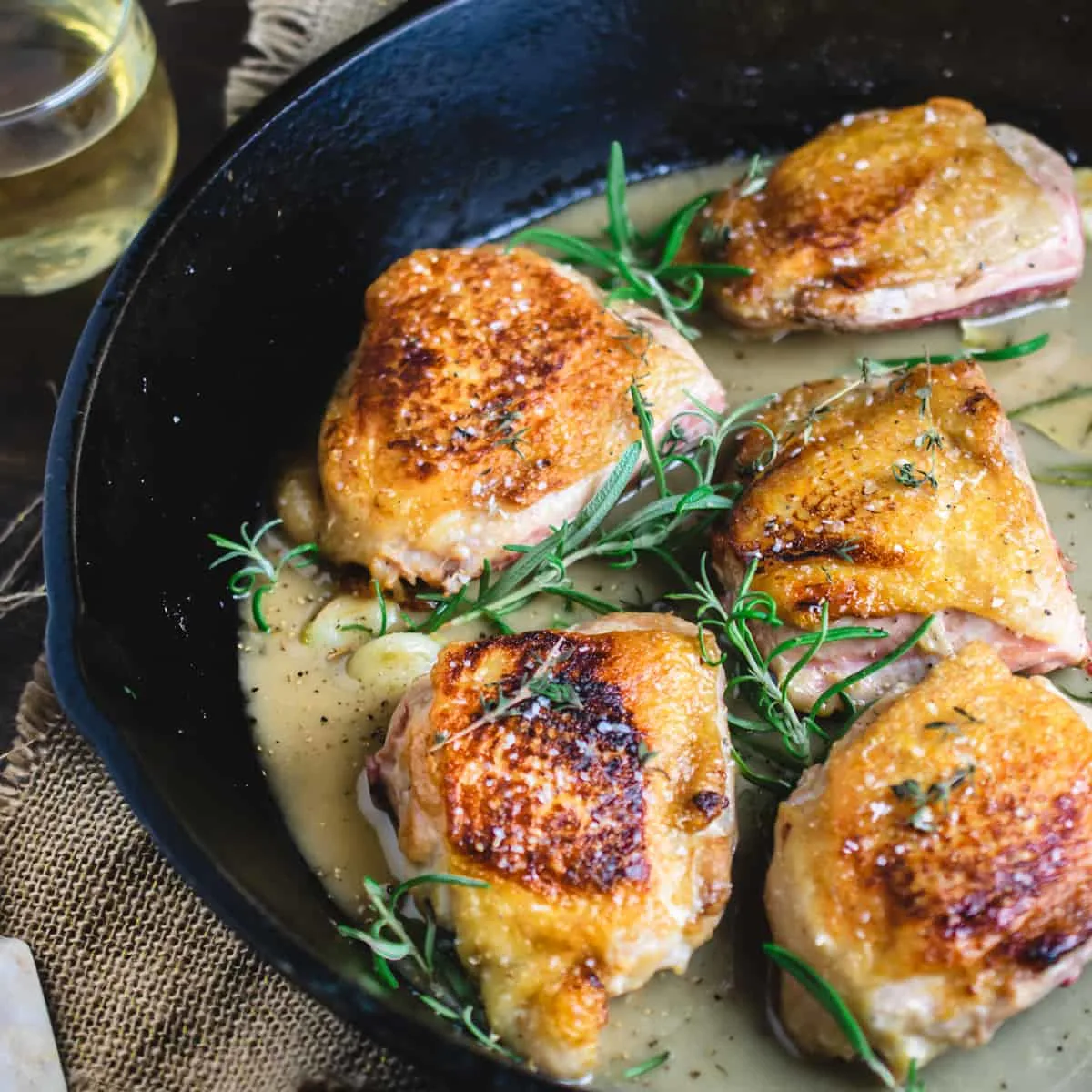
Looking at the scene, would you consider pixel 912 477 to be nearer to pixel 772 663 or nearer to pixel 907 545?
pixel 907 545

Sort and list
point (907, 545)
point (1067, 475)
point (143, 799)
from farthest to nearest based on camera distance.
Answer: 1. point (1067, 475)
2. point (907, 545)
3. point (143, 799)

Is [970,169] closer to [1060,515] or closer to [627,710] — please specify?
[1060,515]

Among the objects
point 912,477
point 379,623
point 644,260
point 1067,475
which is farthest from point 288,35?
point 1067,475

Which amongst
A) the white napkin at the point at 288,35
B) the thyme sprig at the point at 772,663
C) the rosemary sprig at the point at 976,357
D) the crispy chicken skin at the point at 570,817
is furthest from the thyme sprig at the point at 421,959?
the white napkin at the point at 288,35

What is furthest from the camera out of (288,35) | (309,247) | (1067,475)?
(288,35)

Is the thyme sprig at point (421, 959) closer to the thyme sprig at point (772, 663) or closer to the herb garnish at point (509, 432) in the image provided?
the thyme sprig at point (772, 663)
